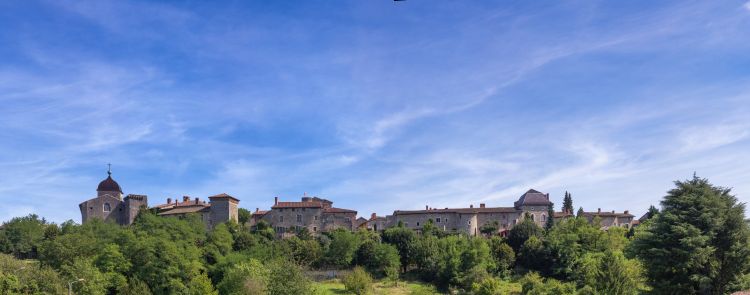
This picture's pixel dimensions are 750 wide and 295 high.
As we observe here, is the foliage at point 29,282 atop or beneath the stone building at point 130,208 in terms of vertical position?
beneath

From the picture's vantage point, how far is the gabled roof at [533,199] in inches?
4338

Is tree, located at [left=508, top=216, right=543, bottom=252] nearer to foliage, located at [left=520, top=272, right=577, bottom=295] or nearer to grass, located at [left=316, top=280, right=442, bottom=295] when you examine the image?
grass, located at [left=316, top=280, right=442, bottom=295]

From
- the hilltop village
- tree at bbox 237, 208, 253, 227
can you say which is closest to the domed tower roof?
the hilltop village

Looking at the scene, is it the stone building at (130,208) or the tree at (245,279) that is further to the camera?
the stone building at (130,208)

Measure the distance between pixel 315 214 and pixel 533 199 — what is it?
37.4 m

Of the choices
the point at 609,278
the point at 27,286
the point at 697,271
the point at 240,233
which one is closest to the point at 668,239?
the point at 697,271

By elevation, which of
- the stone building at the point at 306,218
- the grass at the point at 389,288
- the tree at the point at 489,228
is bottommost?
the grass at the point at 389,288

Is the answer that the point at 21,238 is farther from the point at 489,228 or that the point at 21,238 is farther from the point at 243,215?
the point at 489,228

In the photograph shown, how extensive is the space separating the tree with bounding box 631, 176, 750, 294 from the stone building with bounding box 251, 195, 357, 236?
77089 mm

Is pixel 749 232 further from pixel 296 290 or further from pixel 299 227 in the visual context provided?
pixel 299 227

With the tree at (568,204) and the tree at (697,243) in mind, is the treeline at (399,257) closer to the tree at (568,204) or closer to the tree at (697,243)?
the tree at (697,243)

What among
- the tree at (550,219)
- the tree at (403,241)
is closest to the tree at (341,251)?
the tree at (403,241)

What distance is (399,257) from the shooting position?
8450 centimetres

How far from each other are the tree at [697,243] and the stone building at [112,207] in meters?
88.5
